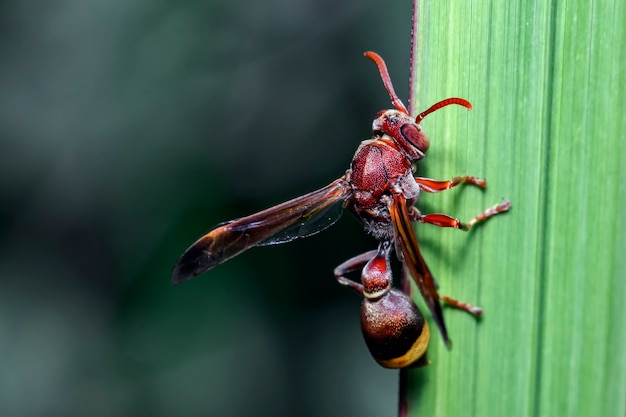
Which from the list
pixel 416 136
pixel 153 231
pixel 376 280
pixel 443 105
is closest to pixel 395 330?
pixel 376 280

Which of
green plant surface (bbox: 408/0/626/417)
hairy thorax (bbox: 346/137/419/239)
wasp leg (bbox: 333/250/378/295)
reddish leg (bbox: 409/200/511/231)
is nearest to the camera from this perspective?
green plant surface (bbox: 408/0/626/417)

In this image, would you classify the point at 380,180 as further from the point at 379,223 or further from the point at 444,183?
the point at 444,183

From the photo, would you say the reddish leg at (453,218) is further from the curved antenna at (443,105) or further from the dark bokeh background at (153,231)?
the dark bokeh background at (153,231)

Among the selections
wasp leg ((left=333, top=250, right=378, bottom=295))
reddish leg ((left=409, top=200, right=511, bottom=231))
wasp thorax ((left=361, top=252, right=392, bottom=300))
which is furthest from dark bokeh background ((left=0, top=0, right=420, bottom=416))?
reddish leg ((left=409, top=200, right=511, bottom=231))

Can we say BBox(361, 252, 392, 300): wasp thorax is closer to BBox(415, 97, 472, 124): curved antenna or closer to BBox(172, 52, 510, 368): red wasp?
BBox(172, 52, 510, 368): red wasp

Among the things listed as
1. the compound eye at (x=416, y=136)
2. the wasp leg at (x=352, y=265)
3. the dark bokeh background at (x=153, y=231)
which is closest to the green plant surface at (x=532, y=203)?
the compound eye at (x=416, y=136)

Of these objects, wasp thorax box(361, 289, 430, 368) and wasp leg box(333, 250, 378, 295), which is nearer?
wasp thorax box(361, 289, 430, 368)
